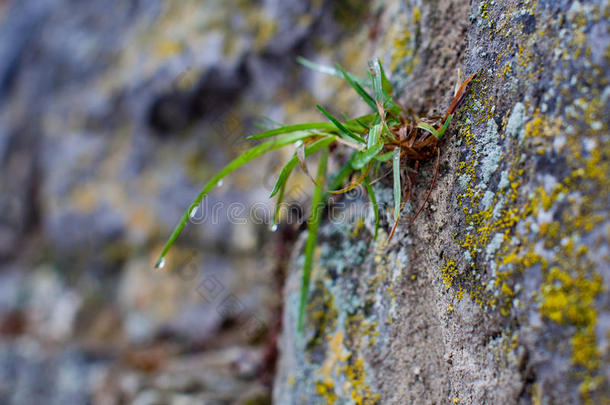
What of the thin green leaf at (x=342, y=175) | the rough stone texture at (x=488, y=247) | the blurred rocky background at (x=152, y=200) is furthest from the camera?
the blurred rocky background at (x=152, y=200)

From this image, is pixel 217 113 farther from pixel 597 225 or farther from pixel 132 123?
pixel 597 225

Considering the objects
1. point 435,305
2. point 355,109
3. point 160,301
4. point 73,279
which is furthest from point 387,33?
point 73,279

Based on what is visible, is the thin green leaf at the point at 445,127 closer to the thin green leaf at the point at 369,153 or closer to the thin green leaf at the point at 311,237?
the thin green leaf at the point at 369,153

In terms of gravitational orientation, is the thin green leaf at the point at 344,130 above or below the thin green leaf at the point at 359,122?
below

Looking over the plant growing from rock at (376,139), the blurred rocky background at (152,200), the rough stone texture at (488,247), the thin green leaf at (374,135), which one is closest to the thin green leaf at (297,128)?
the plant growing from rock at (376,139)

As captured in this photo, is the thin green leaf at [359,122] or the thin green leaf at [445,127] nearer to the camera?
the thin green leaf at [445,127]

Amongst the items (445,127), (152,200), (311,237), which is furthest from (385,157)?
(152,200)
